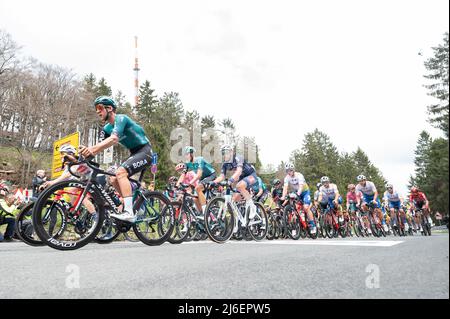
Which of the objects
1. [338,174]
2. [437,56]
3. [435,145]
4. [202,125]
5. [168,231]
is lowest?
[168,231]

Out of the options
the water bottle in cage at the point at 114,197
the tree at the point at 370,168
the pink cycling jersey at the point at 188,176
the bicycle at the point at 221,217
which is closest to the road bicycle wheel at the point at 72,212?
the water bottle in cage at the point at 114,197

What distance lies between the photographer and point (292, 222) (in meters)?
9.42

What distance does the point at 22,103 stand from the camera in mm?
28281

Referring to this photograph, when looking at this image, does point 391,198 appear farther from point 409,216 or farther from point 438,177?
point 438,177

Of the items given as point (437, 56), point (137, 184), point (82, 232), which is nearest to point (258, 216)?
point (137, 184)

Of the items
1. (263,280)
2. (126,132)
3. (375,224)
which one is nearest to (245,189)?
(126,132)

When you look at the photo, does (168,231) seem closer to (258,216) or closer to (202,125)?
(258,216)

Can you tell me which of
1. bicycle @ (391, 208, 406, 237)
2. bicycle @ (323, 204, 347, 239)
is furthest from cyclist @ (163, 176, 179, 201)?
bicycle @ (391, 208, 406, 237)

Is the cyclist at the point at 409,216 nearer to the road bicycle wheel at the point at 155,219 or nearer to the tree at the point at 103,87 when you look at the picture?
the road bicycle wheel at the point at 155,219

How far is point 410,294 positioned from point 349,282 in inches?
14.0

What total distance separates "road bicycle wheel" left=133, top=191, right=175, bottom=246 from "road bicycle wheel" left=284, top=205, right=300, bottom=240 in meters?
4.64

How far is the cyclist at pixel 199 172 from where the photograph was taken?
7.06 meters

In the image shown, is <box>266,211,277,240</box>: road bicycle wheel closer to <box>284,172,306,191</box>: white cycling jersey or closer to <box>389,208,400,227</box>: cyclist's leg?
<box>284,172,306,191</box>: white cycling jersey

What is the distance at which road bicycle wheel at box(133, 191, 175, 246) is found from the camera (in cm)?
498
